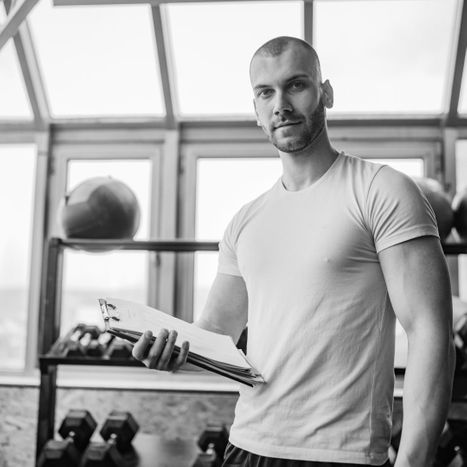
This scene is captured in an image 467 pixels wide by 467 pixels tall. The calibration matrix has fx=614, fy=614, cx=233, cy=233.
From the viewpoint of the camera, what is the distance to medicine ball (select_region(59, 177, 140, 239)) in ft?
8.87

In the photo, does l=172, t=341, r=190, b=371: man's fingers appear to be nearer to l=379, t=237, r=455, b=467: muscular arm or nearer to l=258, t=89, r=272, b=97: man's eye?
l=379, t=237, r=455, b=467: muscular arm

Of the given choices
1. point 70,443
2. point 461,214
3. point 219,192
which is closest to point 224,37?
point 219,192

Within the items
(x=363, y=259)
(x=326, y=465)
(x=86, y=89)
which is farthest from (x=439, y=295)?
(x=86, y=89)

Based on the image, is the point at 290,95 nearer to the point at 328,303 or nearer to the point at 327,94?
the point at 327,94

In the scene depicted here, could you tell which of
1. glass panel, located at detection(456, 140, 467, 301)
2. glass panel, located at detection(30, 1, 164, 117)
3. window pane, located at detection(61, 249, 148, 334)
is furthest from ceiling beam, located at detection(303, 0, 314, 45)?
window pane, located at detection(61, 249, 148, 334)

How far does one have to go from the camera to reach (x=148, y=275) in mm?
3506

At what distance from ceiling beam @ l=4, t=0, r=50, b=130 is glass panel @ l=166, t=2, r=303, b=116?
2.59ft

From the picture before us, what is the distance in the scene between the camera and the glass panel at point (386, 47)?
3346 millimetres

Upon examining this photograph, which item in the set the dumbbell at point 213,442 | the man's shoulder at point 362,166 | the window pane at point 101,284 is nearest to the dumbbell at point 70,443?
the dumbbell at point 213,442

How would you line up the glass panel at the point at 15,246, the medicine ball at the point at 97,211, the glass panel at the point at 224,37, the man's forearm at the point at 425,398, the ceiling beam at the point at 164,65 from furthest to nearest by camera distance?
1. the glass panel at the point at 15,246
2. the glass panel at the point at 224,37
3. the ceiling beam at the point at 164,65
4. the medicine ball at the point at 97,211
5. the man's forearm at the point at 425,398

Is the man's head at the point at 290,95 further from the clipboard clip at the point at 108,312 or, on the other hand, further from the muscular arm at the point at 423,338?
the clipboard clip at the point at 108,312

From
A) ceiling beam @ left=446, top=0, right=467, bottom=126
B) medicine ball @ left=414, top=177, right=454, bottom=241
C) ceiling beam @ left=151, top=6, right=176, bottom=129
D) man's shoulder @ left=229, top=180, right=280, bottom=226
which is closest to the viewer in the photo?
man's shoulder @ left=229, top=180, right=280, bottom=226

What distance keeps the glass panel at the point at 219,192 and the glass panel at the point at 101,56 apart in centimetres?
52

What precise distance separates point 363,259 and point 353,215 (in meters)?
0.09
